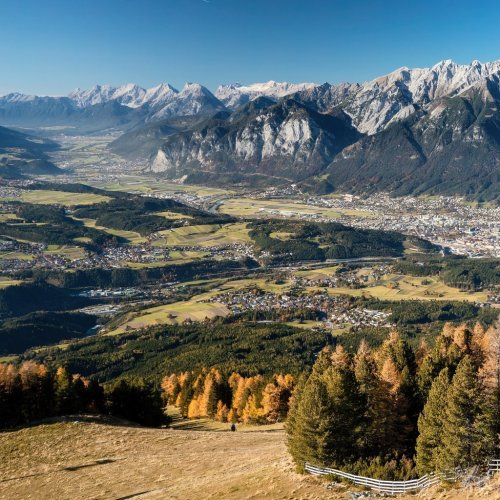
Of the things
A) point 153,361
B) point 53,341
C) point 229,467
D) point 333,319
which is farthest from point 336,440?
point 53,341

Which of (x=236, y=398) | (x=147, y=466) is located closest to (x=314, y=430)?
(x=147, y=466)

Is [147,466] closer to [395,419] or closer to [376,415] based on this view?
[376,415]

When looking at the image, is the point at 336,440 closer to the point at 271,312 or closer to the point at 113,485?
the point at 113,485

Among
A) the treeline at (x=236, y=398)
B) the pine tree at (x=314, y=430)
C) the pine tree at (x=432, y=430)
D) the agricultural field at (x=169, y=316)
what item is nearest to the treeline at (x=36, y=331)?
the agricultural field at (x=169, y=316)

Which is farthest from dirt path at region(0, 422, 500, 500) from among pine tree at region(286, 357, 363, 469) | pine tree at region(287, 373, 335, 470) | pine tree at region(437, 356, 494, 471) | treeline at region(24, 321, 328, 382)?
treeline at region(24, 321, 328, 382)

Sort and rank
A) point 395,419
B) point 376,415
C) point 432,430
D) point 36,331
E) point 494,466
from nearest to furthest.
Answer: point 494,466 → point 432,430 → point 376,415 → point 395,419 → point 36,331
